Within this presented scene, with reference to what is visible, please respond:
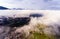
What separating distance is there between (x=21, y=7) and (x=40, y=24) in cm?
27

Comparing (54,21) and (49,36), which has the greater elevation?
(54,21)

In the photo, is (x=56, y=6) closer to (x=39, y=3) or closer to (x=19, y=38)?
(x=39, y=3)

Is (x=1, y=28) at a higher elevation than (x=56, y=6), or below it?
below

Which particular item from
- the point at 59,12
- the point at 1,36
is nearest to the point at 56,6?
the point at 59,12

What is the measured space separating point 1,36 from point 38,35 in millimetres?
385

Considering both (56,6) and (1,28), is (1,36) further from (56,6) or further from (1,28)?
(56,6)

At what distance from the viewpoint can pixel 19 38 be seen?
1.18m

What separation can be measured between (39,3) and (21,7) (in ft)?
0.63

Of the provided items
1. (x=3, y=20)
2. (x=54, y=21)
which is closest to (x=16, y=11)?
(x=3, y=20)

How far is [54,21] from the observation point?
1.18m

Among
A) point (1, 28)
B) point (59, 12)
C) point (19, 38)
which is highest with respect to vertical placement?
point (59, 12)

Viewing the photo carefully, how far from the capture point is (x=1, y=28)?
3.96ft

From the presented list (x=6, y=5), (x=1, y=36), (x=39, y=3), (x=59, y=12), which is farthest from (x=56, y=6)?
(x=1, y=36)

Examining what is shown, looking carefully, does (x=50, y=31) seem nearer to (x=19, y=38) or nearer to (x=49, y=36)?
(x=49, y=36)
